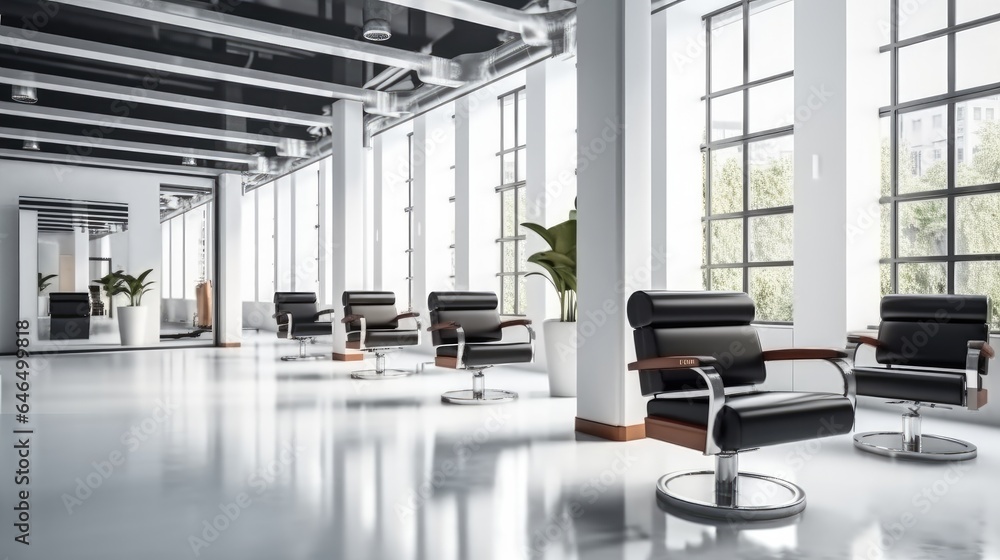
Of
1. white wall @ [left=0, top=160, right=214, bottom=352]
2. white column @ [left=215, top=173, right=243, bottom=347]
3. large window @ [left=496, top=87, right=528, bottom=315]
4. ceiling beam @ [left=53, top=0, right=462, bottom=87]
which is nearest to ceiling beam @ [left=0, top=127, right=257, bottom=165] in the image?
white wall @ [left=0, top=160, right=214, bottom=352]

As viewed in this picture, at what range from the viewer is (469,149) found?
32.8ft

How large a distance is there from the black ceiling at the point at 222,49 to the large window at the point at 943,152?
11.7ft

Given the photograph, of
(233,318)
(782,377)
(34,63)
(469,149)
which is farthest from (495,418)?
(233,318)

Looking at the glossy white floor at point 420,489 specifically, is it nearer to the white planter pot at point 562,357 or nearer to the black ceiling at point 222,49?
the white planter pot at point 562,357

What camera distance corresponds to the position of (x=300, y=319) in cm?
989

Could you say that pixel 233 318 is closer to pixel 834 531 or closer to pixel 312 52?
pixel 312 52

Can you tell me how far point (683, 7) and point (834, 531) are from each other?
5.86 m

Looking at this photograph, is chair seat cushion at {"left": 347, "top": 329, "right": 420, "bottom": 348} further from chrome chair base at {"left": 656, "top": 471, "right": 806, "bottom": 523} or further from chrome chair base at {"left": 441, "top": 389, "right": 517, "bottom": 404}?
chrome chair base at {"left": 656, "top": 471, "right": 806, "bottom": 523}

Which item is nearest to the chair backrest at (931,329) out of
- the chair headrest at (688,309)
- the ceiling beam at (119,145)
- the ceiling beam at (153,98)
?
the chair headrest at (688,309)

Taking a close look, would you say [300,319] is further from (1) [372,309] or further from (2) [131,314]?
(2) [131,314]

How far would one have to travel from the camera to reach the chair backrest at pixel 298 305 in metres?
9.85

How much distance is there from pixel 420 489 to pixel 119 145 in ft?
32.4

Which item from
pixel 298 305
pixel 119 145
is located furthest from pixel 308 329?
pixel 119 145

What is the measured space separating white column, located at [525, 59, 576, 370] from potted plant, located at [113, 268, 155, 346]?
7025mm
